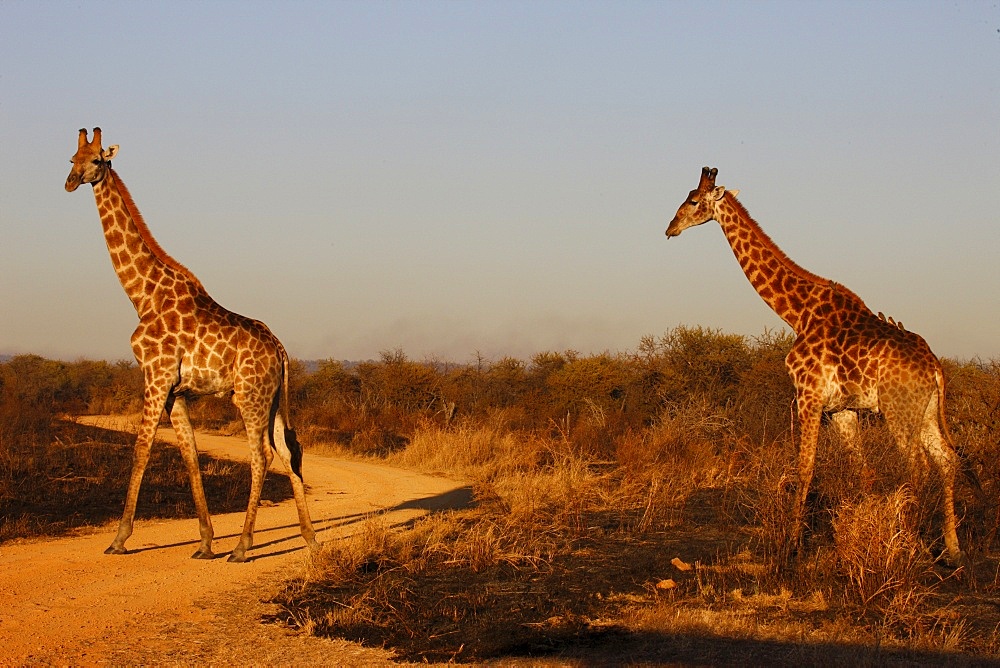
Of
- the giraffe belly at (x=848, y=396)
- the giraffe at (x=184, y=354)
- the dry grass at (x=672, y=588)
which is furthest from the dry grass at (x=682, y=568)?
the giraffe at (x=184, y=354)

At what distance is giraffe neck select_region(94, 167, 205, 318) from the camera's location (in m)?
9.66

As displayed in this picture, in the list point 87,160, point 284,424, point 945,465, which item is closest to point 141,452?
point 284,424

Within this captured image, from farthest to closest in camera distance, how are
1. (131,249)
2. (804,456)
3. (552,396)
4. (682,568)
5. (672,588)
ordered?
(552,396)
(131,249)
(804,456)
(682,568)
(672,588)

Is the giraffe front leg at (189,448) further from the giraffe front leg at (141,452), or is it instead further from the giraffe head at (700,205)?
the giraffe head at (700,205)

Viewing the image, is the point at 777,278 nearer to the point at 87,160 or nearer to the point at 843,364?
the point at 843,364

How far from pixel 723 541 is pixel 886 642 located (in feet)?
11.3

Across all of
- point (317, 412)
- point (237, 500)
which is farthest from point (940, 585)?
point (317, 412)

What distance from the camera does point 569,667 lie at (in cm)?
599

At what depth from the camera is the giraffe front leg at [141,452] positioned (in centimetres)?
914

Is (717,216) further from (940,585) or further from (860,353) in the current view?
(940,585)

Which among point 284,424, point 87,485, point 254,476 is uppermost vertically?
point 284,424

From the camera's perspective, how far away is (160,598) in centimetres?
754

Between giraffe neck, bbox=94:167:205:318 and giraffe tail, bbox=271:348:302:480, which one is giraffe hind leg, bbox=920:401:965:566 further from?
giraffe neck, bbox=94:167:205:318

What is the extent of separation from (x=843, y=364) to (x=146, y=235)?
272 inches
